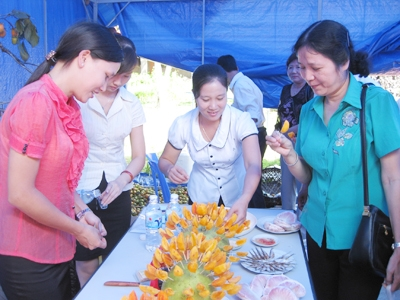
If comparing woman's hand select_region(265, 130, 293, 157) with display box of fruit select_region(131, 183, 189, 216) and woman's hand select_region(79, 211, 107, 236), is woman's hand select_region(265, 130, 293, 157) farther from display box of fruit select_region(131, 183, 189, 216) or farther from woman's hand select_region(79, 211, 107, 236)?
display box of fruit select_region(131, 183, 189, 216)

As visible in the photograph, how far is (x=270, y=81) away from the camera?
5.35 m

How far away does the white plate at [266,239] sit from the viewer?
1762 millimetres

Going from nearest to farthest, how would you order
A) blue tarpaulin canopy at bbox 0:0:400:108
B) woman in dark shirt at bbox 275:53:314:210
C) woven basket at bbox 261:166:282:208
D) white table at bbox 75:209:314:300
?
white table at bbox 75:209:314:300
woman in dark shirt at bbox 275:53:314:210
blue tarpaulin canopy at bbox 0:0:400:108
woven basket at bbox 261:166:282:208

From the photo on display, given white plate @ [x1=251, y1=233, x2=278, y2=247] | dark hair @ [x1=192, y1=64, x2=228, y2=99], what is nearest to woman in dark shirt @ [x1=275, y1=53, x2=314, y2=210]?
dark hair @ [x1=192, y1=64, x2=228, y2=99]

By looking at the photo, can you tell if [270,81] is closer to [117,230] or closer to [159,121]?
[117,230]

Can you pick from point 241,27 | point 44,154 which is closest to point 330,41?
point 44,154

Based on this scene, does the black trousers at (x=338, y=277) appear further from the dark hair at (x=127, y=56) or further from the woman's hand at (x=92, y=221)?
the dark hair at (x=127, y=56)

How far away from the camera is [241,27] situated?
16.9 feet

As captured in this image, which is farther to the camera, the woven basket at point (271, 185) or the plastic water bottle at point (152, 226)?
the woven basket at point (271, 185)

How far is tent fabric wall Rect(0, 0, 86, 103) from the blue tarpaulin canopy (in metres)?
0.02

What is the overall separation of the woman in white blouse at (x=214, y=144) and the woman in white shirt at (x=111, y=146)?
21 centimetres

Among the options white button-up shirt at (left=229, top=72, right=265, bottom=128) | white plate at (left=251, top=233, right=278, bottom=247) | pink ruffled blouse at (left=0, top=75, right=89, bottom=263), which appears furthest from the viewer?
white button-up shirt at (left=229, top=72, right=265, bottom=128)

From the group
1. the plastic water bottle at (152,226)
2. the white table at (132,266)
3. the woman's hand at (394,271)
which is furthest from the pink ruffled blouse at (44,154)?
the woman's hand at (394,271)

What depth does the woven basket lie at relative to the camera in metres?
5.15
